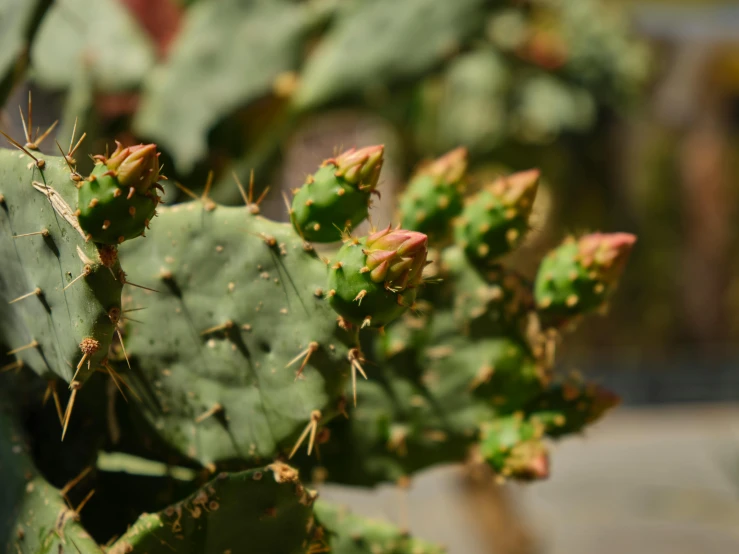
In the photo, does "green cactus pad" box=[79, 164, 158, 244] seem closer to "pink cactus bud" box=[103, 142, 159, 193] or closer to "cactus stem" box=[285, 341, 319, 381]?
"pink cactus bud" box=[103, 142, 159, 193]

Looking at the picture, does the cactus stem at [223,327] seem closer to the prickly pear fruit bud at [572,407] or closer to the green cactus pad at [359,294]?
the green cactus pad at [359,294]

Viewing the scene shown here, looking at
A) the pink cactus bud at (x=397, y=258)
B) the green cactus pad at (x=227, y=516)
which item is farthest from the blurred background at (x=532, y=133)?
the green cactus pad at (x=227, y=516)

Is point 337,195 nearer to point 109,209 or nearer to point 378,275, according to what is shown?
point 378,275

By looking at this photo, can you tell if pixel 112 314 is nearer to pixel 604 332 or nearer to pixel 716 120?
pixel 604 332

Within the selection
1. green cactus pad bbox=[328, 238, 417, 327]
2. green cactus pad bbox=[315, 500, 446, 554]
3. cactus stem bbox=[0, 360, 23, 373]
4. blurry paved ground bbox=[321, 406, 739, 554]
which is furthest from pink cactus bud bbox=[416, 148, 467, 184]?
blurry paved ground bbox=[321, 406, 739, 554]

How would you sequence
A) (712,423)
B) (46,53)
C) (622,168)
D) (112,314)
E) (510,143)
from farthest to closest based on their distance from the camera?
(622,168) → (712,423) → (510,143) → (46,53) → (112,314)

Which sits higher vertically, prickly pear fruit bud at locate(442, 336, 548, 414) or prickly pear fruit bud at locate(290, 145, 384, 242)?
prickly pear fruit bud at locate(290, 145, 384, 242)

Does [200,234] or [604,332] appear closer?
[200,234]

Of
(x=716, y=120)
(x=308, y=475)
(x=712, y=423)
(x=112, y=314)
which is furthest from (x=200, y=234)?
(x=716, y=120)
